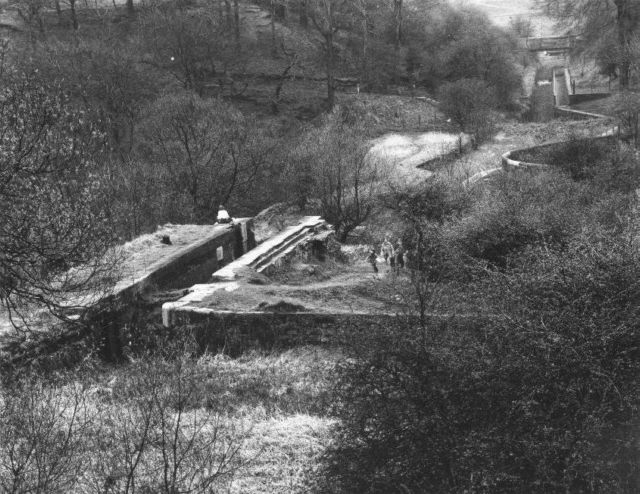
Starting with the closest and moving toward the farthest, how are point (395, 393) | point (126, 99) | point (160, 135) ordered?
1. point (395, 393)
2. point (160, 135)
3. point (126, 99)

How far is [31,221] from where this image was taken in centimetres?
1051

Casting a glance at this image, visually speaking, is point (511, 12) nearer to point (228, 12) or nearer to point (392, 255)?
point (228, 12)

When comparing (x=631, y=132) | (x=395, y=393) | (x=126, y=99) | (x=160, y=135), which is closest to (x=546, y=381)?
(x=395, y=393)

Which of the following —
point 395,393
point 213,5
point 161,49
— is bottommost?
point 395,393

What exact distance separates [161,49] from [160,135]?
40.4 ft

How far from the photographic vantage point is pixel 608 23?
38.3 meters

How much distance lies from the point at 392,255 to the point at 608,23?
26.0 m

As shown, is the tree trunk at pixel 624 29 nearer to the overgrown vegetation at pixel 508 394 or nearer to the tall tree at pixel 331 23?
the tall tree at pixel 331 23

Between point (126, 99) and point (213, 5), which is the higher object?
point (213, 5)

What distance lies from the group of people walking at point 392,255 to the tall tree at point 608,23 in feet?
71.6

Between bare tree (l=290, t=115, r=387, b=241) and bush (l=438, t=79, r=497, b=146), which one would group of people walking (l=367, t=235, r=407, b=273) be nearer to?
bare tree (l=290, t=115, r=387, b=241)

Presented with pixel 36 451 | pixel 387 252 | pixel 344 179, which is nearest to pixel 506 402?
pixel 36 451

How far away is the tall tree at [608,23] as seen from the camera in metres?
36.6

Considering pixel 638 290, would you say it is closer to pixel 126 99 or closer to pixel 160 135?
pixel 160 135
